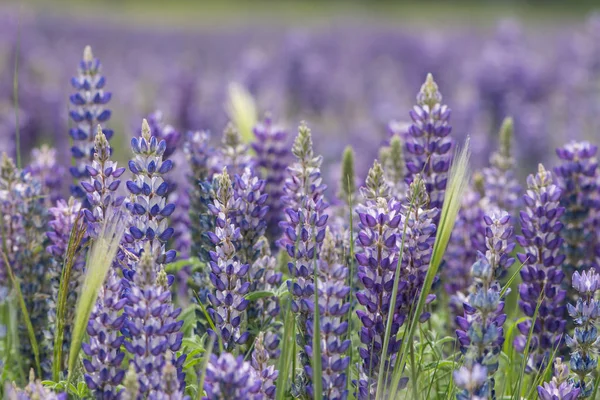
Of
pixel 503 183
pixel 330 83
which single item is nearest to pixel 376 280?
pixel 503 183

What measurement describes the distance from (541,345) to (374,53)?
1446 cm

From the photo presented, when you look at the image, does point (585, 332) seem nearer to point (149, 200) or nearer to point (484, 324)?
point (484, 324)

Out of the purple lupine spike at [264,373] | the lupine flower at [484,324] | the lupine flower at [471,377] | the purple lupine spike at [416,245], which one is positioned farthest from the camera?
the purple lupine spike at [416,245]

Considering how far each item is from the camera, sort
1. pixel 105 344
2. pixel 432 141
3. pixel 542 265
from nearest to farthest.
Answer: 1. pixel 105 344
2. pixel 542 265
3. pixel 432 141

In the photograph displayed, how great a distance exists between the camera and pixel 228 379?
8.23 ft

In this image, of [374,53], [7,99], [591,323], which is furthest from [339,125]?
[591,323]

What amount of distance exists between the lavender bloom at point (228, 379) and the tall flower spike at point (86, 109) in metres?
1.67

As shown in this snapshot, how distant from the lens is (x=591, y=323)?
10.1 feet

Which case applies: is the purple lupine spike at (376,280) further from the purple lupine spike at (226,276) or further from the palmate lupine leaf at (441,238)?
the purple lupine spike at (226,276)

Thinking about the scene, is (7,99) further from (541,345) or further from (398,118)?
(541,345)

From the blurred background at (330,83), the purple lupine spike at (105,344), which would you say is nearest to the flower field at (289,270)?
the purple lupine spike at (105,344)

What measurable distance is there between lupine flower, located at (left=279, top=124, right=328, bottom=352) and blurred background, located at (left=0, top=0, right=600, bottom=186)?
1246 mm

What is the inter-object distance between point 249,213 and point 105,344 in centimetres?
80

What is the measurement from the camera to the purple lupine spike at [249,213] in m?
3.31
